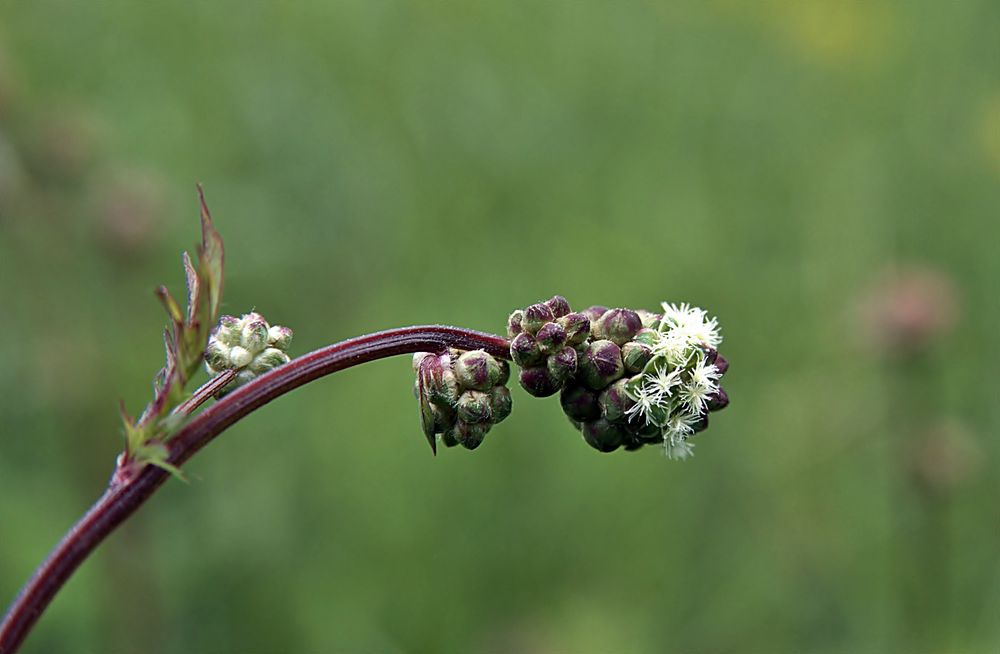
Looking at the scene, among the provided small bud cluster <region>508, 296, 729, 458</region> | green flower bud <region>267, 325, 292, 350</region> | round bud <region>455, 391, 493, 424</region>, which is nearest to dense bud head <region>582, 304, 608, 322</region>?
small bud cluster <region>508, 296, 729, 458</region>

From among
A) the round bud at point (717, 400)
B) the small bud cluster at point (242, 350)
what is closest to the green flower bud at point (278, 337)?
the small bud cluster at point (242, 350)

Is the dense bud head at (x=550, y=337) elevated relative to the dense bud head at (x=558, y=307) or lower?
lower

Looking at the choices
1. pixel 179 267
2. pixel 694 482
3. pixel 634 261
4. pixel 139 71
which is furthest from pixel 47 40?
pixel 694 482

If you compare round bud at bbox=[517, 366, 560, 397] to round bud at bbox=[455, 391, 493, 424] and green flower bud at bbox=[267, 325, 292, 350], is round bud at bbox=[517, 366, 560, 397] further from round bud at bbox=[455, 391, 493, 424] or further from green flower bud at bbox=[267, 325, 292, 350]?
green flower bud at bbox=[267, 325, 292, 350]

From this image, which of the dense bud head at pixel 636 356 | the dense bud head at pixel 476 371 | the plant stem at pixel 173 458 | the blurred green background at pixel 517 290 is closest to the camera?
the plant stem at pixel 173 458

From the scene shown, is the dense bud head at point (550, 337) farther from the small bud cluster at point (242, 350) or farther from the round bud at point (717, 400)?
the small bud cluster at point (242, 350)

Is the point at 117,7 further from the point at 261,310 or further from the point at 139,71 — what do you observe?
the point at 261,310

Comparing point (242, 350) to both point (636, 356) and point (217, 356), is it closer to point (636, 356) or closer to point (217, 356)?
point (217, 356)
